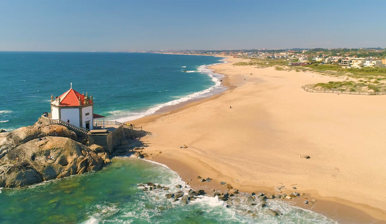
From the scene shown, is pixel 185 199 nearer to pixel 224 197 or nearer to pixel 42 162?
pixel 224 197

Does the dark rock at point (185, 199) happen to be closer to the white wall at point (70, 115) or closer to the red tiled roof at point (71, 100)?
the white wall at point (70, 115)

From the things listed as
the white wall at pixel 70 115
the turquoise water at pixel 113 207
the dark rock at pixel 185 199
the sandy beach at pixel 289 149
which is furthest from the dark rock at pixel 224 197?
the white wall at pixel 70 115

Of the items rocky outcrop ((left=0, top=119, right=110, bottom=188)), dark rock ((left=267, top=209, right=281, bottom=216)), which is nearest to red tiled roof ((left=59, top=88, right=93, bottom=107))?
rocky outcrop ((left=0, top=119, right=110, bottom=188))

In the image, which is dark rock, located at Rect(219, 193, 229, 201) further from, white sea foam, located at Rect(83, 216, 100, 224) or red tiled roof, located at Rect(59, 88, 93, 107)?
red tiled roof, located at Rect(59, 88, 93, 107)

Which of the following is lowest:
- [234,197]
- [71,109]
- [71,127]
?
[234,197]

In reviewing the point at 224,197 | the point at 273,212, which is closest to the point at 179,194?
the point at 224,197

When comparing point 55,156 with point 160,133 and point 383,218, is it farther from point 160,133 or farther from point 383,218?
point 383,218

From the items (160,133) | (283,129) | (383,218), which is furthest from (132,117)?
(383,218)
